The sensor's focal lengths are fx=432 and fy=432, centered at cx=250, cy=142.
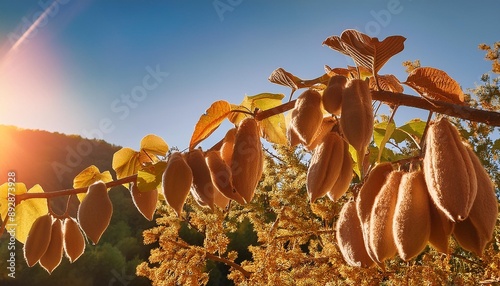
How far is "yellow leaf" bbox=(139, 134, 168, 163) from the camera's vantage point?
615mm

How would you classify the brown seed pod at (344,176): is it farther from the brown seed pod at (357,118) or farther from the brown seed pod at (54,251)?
the brown seed pod at (54,251)

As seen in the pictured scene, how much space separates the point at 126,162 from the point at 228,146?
0.21 m

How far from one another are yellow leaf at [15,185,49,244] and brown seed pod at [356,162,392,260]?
477 millimetres

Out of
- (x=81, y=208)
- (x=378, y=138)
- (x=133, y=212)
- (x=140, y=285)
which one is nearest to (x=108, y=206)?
(x=81, y=208)

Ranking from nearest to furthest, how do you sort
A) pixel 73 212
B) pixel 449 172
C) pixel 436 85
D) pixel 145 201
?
pixel 449 172, pixel 436 85, pixel 145 201, pixel 73 212

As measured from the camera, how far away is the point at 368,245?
38 centimetres

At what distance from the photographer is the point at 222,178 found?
458 millimetres

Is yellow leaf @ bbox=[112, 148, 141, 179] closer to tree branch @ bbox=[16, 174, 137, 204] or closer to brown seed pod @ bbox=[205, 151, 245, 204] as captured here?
tree branch @ bbox=[16, 174, 137, 204]

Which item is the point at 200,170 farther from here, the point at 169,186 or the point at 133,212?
the point at 133,212

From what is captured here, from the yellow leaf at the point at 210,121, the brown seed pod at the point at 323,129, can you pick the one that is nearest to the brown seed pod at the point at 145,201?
the yellow leaf at the point at 210,121

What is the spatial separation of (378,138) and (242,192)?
1.00 feet

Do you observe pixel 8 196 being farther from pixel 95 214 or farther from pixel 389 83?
pixel 389 83

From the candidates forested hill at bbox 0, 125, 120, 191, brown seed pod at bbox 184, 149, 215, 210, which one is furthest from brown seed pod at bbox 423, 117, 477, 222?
forested hill at bbox 0, 125, 120, 191

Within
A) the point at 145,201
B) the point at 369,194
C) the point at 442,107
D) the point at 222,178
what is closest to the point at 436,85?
the point at 442,107
